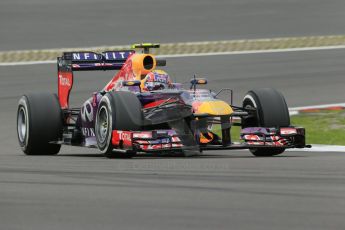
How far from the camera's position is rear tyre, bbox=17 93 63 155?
15.5 meters

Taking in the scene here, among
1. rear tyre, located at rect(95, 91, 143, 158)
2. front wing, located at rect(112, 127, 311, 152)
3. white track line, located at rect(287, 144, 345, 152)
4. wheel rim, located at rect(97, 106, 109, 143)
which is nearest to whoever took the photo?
front wing, located at rect(112, 127, 311, 152)

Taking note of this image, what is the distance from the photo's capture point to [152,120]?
1363 centimetres

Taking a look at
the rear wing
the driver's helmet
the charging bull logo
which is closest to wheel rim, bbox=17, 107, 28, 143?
the rear wing

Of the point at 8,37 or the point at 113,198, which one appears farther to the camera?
the point at 8,37

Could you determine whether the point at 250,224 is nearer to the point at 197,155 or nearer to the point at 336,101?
the point at 197,155

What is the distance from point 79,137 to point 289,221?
8.44 m

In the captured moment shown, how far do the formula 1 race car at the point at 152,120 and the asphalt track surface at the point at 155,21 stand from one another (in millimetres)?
14386

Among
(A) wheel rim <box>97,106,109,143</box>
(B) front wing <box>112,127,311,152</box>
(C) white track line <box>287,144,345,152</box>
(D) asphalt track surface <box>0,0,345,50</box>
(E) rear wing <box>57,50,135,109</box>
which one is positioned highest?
(D) asphalt track surface <box>0,0,345,50</box>

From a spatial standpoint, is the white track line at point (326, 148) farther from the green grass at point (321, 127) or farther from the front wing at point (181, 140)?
the front wing at point (181, 140)

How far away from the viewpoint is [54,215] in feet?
25.4

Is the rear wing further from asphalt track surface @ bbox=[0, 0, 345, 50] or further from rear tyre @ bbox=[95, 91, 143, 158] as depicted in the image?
asphalt track surface @ bbox=[0, 0, 345, 50]

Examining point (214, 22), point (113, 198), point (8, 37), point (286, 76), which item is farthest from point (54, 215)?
point (214, 22)

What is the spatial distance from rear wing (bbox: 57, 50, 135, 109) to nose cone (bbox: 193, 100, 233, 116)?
3.56 m

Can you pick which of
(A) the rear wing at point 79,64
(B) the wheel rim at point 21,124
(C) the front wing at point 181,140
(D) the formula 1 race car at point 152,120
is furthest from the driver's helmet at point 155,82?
(B) the wheel rim at point 21,124
